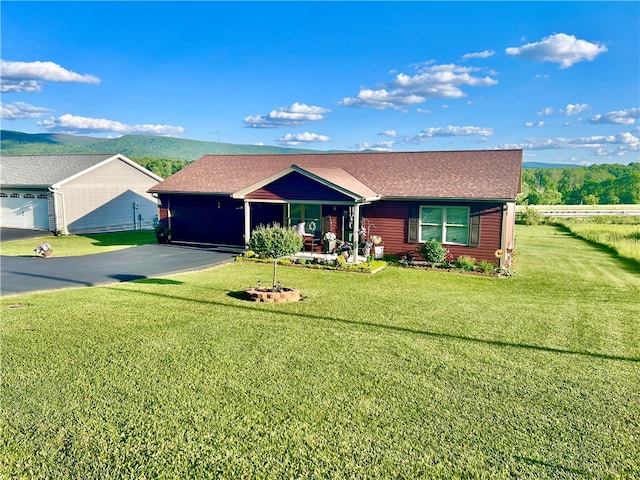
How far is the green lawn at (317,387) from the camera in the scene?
5.14 metres

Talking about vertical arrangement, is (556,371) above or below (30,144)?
below

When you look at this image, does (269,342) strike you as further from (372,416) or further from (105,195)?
(105,195)

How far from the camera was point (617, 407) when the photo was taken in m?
6.41

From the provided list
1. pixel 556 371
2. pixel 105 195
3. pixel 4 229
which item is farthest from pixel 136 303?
pixel 4 229

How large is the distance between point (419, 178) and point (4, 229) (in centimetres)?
2541

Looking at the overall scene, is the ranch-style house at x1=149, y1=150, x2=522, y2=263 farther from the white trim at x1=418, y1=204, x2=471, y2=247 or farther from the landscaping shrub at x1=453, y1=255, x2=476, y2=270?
the landscaping shrub at x1=453, y1=255, x2=476, y2=270

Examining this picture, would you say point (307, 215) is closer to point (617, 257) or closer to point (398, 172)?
point (398, 172)

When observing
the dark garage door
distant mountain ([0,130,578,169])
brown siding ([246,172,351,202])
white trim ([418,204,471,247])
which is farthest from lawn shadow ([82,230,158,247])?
distant mountain ([0,130,578,169])

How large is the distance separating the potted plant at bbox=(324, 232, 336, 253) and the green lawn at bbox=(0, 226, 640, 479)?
644cm

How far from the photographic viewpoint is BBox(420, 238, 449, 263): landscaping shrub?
17031 mm

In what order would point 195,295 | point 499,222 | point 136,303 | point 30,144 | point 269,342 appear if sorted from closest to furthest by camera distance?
point 269,342 → point 136,303 → point 195,295 → point 499,222 → point 30,144

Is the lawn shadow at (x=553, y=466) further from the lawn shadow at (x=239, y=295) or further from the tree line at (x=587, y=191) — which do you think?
the tree line at (x=587, y=191)

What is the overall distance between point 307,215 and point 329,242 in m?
1.99

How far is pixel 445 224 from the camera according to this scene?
703 inches
